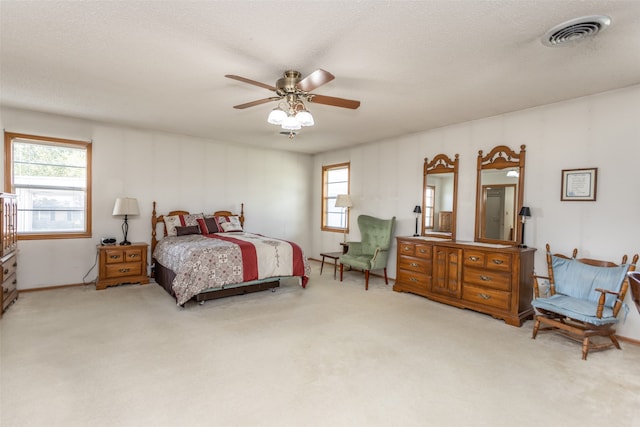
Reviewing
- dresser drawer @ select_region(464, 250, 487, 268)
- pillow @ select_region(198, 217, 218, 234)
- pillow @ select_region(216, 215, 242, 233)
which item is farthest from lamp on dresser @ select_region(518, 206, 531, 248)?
pillow @ select_region(198, 217, 218, 234)

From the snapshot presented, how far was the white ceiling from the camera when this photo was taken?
209 cm

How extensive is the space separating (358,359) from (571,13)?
2984mm

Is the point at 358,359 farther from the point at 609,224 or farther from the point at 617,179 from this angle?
the point at 617,179

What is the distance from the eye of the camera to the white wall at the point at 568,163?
10.8 ft

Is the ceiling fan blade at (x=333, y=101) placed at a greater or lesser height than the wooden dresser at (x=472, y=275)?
greater

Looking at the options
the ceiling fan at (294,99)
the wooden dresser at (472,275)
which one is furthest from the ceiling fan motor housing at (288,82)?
the wooden dresser at (472,275)

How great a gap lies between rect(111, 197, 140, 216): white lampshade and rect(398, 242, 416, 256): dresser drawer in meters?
4.30

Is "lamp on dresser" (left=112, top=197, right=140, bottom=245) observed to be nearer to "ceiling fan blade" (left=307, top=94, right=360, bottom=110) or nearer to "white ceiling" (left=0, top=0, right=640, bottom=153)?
"white ceiling" (left=0, top=0, right=640, bottom=153)

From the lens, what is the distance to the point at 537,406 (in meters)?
2.14

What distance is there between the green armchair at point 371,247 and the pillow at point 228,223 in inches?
83.2

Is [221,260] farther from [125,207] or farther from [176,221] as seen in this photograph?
[125,207]

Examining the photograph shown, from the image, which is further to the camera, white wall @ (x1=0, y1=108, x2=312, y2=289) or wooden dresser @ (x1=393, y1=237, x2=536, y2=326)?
white wall @ (x1=0, y1=108, x2=312, y2=289)

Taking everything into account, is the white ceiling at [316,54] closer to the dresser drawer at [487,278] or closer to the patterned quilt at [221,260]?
the patterned quilt at [221,260]

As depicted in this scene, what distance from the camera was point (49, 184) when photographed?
483cm
